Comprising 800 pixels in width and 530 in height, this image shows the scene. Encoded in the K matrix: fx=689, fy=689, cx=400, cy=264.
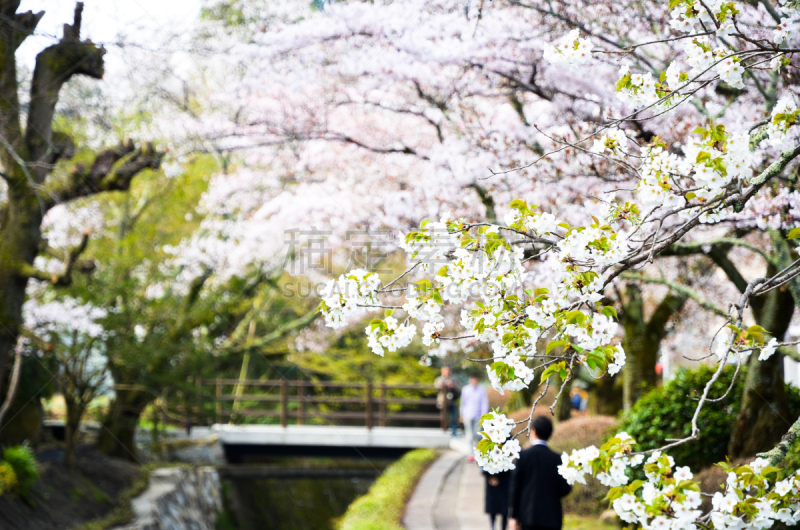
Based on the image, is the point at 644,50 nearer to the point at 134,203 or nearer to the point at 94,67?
the point at 94,67

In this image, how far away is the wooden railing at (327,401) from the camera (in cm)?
1402

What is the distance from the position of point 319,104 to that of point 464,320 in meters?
4.69

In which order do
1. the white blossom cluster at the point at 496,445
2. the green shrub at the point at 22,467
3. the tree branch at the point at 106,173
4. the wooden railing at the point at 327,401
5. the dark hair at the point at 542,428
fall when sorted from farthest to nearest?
the wooden railing at the point at 327,401 → the green shrub at the point at 22,467 → the tree branch at the point at 106,173 → the dark hair at the point at 542,428 → the white blossom cluster at the point at 496,445

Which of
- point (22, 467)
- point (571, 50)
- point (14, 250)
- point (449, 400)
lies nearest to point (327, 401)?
point (449, 400)

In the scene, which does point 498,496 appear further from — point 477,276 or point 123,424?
point 123,424

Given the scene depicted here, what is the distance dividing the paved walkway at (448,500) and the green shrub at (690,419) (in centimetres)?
212

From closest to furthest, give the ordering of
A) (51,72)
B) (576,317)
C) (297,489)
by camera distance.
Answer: (576,317), (51,72), (297,489)

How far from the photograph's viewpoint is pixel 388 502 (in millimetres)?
7938

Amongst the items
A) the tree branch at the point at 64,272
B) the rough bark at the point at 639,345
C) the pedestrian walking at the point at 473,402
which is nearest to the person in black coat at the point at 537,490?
the rough bark at the point at 639,345

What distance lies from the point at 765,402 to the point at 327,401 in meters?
11.4

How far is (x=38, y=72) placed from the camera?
19.3ft


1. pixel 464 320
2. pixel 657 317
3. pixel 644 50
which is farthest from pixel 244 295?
pixel 464 320

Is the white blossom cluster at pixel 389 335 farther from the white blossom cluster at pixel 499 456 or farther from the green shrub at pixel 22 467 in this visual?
the green shrub at pixel 22 467

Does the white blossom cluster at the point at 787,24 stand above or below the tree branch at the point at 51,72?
below
